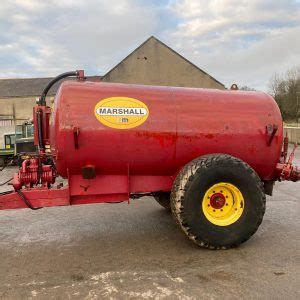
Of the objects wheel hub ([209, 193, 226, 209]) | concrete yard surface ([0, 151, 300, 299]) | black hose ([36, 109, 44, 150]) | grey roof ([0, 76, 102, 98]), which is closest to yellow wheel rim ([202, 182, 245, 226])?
wheel hub ([209, 193, 226, 209])

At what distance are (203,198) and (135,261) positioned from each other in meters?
1.09

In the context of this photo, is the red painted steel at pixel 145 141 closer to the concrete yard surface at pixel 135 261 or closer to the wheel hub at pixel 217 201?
the wheel hub at pixel 217 201

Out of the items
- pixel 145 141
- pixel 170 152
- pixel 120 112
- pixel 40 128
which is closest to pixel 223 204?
pixel 170 152

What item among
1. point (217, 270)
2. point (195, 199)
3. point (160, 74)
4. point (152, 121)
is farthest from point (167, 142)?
point (160, 74)

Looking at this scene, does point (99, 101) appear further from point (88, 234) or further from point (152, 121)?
point (88, 234)

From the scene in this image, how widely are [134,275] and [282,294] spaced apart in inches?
57.0

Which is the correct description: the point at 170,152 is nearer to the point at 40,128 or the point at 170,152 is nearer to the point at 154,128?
the point at 154,128

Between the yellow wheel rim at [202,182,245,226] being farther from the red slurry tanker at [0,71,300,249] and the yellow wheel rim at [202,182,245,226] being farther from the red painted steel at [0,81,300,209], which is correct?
the red painted steel at [0,81,300,209]

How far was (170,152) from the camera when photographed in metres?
5.05

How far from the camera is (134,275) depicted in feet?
13.8

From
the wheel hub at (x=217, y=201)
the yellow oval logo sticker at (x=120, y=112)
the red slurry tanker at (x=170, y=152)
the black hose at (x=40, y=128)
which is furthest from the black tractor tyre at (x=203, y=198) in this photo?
the black hose at (x=40, y=128)

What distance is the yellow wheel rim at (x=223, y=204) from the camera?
499cm

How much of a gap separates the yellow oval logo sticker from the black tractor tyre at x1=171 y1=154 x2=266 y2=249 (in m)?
0.84

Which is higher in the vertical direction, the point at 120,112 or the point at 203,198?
the point at 120,112
